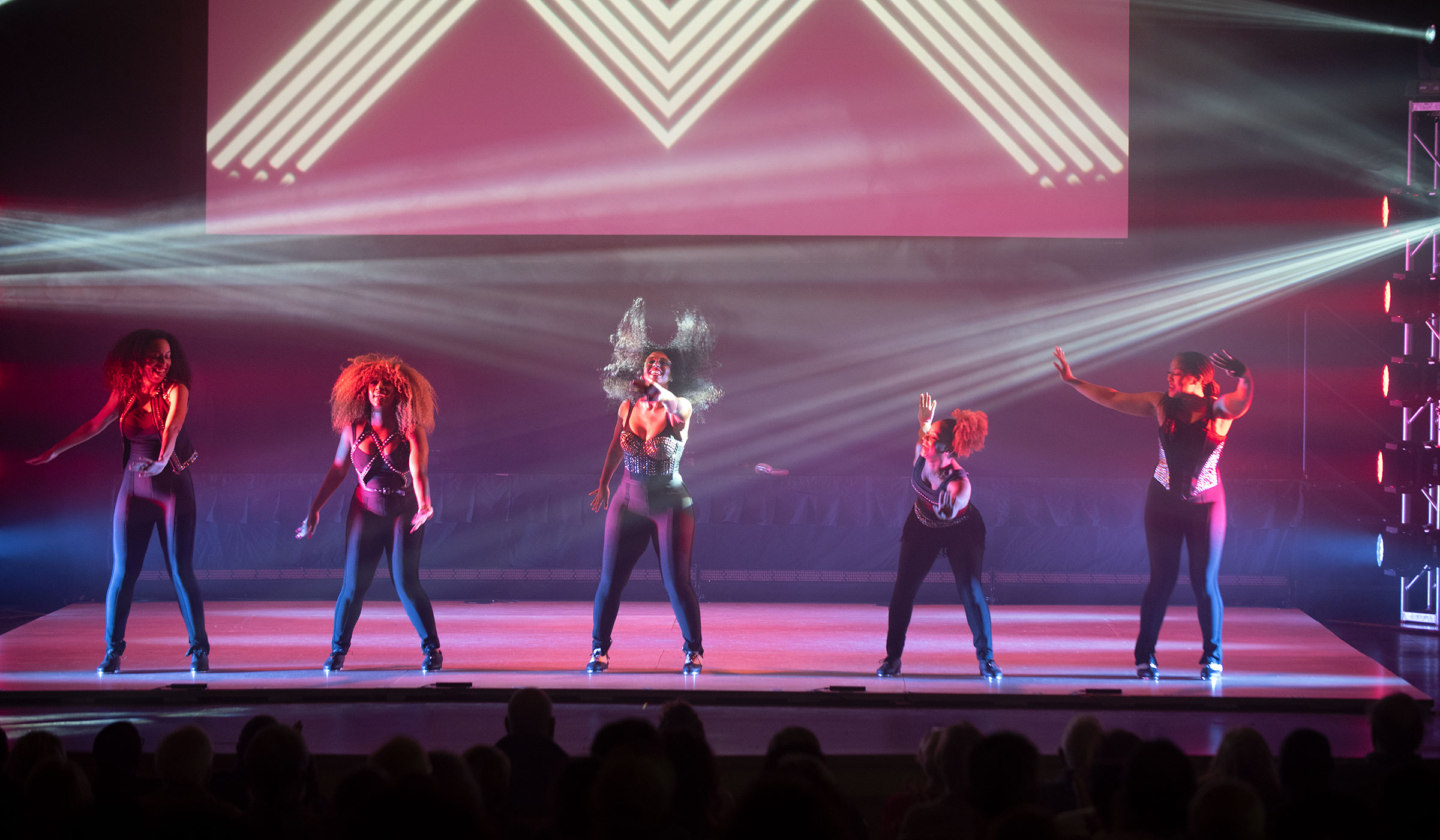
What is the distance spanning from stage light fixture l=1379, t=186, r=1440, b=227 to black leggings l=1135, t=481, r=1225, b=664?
3262mm

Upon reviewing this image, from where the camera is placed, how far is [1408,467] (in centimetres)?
818

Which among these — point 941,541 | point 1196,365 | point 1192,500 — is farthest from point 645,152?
point 1192,500

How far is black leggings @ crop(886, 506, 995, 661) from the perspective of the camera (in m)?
6.15

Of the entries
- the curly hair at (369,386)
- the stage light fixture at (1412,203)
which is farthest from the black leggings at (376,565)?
the stage light fixture at (1412,203)

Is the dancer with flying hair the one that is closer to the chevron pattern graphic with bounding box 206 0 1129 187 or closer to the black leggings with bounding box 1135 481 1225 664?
the black leggings with bounding box 1135 481 1225 664

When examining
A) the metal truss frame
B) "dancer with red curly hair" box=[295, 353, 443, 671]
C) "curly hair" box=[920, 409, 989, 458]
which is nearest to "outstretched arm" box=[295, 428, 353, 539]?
"dancer with red curly hair" box=[295, 353, 443, 671]

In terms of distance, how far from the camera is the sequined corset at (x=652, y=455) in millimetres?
6199

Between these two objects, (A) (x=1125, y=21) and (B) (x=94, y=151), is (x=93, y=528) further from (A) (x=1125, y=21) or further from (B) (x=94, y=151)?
(A) (x=1125, y=21)

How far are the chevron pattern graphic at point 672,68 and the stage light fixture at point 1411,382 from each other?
2514 mm

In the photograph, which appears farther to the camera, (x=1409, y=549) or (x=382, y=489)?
(x=1409, y=549)

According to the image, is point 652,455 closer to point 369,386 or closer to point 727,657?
point 727,657

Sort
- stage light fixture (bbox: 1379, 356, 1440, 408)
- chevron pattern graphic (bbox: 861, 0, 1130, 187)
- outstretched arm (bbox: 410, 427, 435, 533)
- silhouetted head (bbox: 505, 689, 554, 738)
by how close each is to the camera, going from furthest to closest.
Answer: chevron pattern graphic (bbox: 861, 0, 1130, 187)
stage light fixture (bbox: 1379, 356, 1440, 408)
outstretched arm (bbox: 410, 427, 435, 533)
silhouetted head (bbox: 505, 689, 554, 738)

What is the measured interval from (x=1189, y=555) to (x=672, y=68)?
219 inches

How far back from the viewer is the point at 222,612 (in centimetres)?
869
